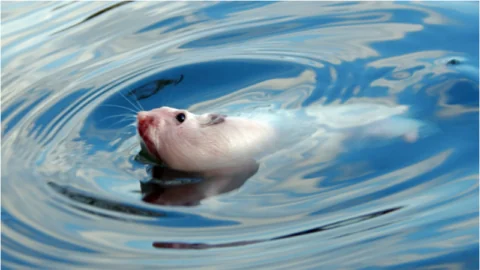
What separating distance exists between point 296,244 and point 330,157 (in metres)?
1.51

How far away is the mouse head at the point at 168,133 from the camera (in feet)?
20.2

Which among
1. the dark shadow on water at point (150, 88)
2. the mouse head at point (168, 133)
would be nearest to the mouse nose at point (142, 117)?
the mouse head at point (168, 133)

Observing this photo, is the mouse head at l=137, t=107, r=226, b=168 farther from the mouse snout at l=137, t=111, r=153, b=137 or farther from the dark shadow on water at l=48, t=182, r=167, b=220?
the dark shadow on water at l=48, t=182, r=167, b=220

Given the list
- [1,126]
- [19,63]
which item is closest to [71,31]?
[19,63]

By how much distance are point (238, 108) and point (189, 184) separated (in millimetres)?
1390

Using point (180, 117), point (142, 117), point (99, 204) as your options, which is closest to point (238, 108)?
point (180, 117)

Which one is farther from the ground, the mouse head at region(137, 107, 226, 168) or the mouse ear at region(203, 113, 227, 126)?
the mouse ear at region(203, 113, 227, 126)

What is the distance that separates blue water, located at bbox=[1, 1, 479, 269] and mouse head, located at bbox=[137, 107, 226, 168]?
0.22 meters

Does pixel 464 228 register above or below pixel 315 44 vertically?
below

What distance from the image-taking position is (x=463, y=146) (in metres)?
5.95

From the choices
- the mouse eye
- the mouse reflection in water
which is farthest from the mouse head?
the mouse reflection in water

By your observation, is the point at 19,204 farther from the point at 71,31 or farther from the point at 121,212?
the point at 71,31

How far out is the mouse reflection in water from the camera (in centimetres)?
557

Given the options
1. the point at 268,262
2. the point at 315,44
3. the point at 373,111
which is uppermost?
the point at 315,44
